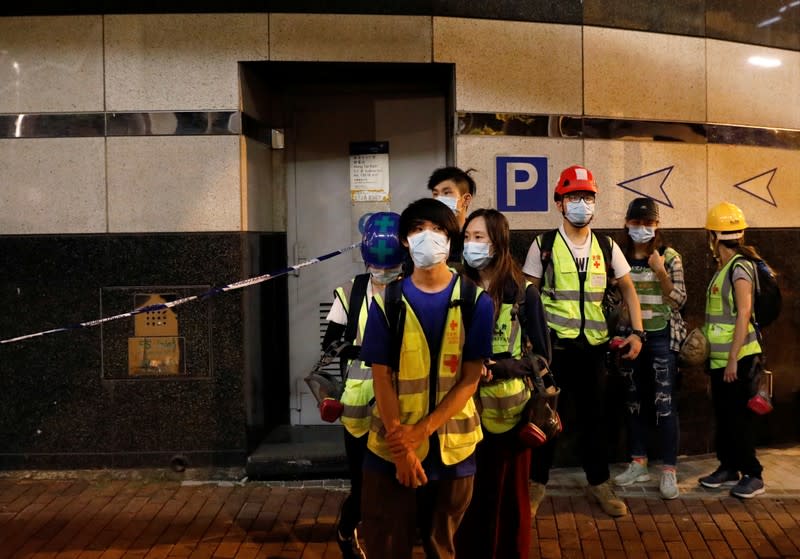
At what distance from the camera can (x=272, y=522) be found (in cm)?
549

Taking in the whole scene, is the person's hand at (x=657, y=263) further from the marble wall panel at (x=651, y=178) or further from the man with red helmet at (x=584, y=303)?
the marble wall panel at (x=651, y=178)

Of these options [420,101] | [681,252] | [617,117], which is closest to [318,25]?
[420,101]

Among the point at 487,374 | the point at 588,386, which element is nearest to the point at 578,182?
the point at 588,386

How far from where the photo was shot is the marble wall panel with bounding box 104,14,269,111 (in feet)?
20.7

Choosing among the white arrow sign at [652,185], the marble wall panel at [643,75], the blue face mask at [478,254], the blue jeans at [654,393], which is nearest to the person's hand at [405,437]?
the blue face mask at [478,254]

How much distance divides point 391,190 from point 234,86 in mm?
1590

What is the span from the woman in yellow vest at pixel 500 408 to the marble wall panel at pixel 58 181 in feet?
10.7

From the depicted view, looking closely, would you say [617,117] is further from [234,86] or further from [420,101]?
[234,86]

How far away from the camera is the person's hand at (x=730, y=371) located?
5.87 m

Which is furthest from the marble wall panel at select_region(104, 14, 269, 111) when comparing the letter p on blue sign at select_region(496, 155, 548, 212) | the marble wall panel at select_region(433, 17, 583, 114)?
the letter p on blue sign at select_region(496, 155, 548, 212)

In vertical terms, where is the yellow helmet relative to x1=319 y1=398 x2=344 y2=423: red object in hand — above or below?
above

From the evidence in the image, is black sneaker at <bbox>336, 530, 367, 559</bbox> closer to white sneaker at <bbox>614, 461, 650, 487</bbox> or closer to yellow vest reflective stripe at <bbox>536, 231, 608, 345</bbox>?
yellow vest reflective stripe at <bbox>536, 231, 608, 345</bbox>

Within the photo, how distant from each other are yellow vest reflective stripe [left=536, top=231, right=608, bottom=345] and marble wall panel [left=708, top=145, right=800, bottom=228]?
198cm

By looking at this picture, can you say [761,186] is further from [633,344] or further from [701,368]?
[633,344]
